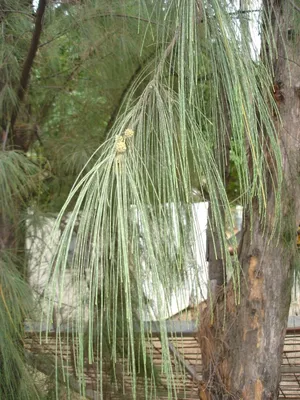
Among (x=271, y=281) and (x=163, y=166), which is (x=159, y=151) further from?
(x=271, y=281)

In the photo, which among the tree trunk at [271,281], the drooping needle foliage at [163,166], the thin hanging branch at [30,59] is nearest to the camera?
the drooping needle foliage at [163,166]

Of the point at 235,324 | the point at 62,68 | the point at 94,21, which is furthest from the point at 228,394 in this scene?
the point at 62,68

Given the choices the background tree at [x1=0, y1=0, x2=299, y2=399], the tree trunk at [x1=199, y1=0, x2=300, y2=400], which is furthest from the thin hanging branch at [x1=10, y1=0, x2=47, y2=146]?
the tree trunk at [x1=199, y1=0, x2=300, y2=400]

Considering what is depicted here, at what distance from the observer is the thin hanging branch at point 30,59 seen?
121cm

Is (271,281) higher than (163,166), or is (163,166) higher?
(163,166)

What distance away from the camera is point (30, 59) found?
1.31 meters

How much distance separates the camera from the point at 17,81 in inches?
55.7

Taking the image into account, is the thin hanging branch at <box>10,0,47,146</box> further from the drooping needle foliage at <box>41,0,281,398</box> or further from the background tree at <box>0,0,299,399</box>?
the drooping needle foliage at <box>41,0,281,398</box>

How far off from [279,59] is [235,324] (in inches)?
16.3

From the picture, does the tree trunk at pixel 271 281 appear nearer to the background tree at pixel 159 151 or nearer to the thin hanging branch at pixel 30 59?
the background tree at pixel 159 151

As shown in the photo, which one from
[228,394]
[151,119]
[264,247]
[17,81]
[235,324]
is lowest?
[228,394]

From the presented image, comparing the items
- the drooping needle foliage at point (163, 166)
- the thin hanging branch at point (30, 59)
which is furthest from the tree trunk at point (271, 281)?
the thin hanging branch at point (30, 59)

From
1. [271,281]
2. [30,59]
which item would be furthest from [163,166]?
[30,59]

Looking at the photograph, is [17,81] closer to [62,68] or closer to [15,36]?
[15,36]
